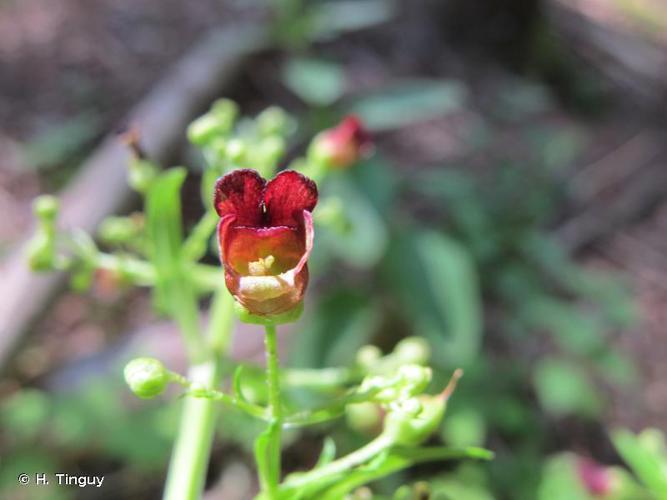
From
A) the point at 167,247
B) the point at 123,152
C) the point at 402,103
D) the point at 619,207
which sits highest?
the point at 167,247

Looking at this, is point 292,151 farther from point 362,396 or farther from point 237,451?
point 362,396

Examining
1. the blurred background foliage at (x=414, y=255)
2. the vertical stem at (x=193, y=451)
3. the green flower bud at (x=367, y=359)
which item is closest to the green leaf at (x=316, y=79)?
the blurred background foliage at (x=414, y=255)

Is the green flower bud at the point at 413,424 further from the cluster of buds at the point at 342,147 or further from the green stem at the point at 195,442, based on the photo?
the cluster of buds at the point at 342,147

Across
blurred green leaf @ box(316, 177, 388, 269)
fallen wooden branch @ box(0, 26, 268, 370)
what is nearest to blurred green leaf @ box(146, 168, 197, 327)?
blurred green leaf @ box(316, 177, 388, 269)

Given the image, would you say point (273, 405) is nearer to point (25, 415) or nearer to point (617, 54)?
point (25, 415)

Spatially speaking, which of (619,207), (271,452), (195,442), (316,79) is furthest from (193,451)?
(619,207)

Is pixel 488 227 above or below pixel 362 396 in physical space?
below

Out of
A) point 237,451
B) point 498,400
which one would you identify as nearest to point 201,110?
point 237,451
